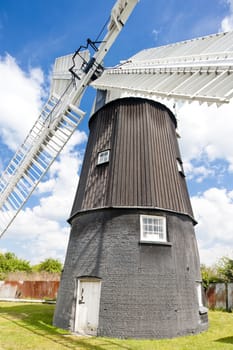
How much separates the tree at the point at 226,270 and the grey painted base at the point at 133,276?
9.25 metres

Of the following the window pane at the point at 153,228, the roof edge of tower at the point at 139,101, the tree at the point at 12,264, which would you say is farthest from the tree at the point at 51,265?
the window pane at the point at 153,228

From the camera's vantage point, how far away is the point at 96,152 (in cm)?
1047

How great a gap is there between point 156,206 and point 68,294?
12.3ft

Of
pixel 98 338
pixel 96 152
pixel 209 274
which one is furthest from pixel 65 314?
pixel 209 274

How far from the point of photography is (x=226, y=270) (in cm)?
1761

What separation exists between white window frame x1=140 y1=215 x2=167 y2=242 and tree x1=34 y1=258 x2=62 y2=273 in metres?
23.3

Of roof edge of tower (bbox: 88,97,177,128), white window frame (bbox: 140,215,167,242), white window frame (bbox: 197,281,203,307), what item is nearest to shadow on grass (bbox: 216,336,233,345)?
white window frame (bbox: 197,281,203,307)

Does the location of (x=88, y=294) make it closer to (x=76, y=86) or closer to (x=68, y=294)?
(x=68, y=294)

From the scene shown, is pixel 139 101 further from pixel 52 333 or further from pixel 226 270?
pixel 226 270

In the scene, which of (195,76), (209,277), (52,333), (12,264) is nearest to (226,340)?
(52,333)

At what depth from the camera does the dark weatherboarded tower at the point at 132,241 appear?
773 cm

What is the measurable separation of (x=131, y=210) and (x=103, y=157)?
2.35 m

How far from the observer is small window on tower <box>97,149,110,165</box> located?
9.91 m

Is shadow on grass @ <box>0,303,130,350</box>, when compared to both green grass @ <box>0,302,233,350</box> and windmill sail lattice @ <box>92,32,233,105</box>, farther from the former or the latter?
windmill sail lattice @ <box>92,32,233,105</box>
